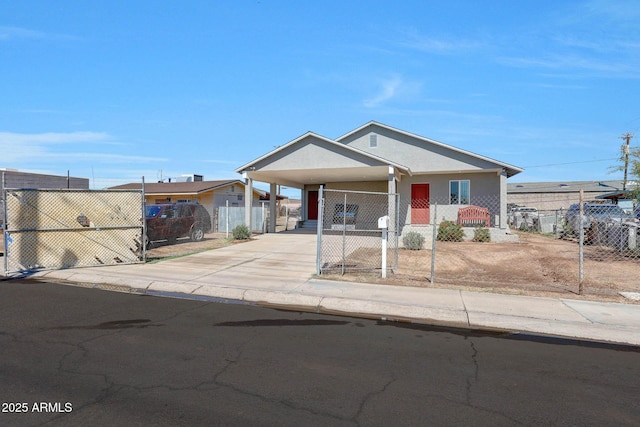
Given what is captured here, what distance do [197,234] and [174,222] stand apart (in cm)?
182

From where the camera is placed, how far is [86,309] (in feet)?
22.2

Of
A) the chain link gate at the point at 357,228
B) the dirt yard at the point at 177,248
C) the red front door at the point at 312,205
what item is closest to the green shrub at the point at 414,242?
the chain link gate at the point at 357,228

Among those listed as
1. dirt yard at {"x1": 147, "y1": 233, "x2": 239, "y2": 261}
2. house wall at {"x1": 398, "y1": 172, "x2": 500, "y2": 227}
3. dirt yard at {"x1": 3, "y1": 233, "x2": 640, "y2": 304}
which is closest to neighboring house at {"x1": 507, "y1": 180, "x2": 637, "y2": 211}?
house wall at {"x1": 398, "y1": 172, "x2": 500, "y2": 227}

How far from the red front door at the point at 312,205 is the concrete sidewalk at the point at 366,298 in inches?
552

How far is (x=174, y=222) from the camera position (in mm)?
17016

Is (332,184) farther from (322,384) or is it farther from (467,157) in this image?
(322,384)

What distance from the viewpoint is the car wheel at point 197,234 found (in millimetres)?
18375

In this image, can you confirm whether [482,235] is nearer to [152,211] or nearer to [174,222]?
[174,222]

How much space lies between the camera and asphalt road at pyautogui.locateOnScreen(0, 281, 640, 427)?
3410 millimetres

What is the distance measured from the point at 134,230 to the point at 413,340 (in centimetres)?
921

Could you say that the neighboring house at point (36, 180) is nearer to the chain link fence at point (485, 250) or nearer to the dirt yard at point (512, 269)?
the dirt yard at point (512, 269)

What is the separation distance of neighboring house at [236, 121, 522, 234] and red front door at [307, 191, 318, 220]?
164 cm

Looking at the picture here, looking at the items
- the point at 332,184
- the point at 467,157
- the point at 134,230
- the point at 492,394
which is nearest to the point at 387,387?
the point at 492,394

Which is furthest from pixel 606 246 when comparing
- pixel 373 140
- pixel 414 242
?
pixel 373 140
